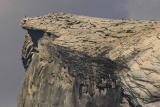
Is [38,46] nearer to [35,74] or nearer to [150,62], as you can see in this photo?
[35,74]

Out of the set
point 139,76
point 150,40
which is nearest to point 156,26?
point 150,40

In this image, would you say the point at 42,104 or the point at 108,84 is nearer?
the point at 108,84

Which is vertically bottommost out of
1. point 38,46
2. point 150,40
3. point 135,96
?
point 135,96

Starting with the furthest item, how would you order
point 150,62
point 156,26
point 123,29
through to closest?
point 123,29
point 156,26
point 150,62

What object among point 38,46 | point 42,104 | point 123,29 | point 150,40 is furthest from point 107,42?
point 38,46

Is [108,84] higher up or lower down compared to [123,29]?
lower down

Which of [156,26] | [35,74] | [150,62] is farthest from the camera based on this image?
[35,74]

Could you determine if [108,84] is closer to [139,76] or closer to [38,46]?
[139,76]
